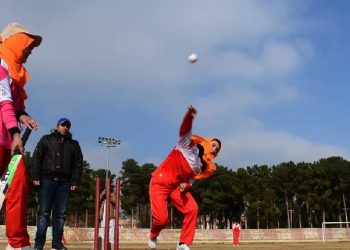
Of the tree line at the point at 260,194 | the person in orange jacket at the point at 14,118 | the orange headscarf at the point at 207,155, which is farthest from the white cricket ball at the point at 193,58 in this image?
the tree line at the point at 260,194

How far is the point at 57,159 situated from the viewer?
805cm

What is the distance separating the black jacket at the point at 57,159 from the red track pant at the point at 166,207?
1.37 meters

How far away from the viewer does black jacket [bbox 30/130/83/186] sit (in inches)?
313

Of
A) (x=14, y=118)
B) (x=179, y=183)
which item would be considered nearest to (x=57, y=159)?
(x=179, y=183)

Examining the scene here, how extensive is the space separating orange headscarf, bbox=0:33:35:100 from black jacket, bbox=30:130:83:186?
9.81 feet

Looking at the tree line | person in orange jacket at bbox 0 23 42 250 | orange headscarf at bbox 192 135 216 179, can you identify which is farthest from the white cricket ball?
the tree line

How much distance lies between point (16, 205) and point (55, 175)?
3.40 metres

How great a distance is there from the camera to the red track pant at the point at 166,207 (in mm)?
8281

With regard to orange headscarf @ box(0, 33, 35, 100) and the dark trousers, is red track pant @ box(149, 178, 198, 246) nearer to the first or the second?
the dark trousers

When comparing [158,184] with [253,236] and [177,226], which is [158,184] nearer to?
[253,236]

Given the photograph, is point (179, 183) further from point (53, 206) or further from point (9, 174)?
point (9, 174)

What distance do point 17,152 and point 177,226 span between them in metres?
94.4

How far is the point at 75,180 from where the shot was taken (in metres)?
8.12

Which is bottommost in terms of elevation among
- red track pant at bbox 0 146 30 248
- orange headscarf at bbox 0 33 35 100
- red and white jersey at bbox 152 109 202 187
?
red track pant at bbox 0 146 30 248
